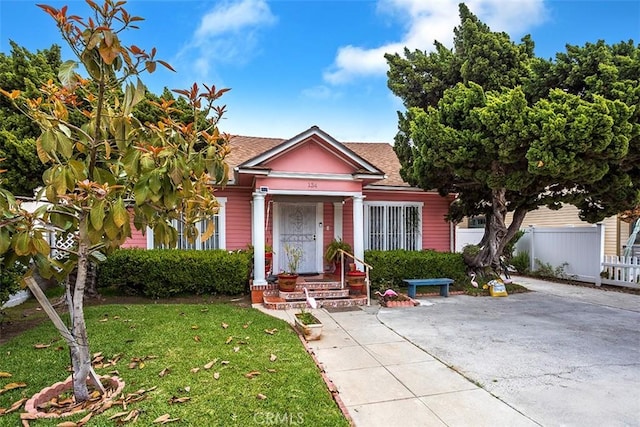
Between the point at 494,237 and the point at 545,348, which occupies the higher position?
the point at 494,237

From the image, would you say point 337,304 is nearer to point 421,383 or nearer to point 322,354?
point 322,354

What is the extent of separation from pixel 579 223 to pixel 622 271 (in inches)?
202

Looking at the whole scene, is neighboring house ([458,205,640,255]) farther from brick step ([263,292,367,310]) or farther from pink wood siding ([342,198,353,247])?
brick step ([263,292,367,310])

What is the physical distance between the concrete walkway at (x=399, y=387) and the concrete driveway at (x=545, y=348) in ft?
0.80

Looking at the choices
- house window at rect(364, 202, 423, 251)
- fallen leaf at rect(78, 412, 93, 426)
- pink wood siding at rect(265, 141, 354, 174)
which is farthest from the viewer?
house window at rect(364, 202, 423, 251)

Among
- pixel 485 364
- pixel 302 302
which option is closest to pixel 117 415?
pixel 485 364

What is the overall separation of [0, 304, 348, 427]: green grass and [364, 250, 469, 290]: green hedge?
3.85 metres

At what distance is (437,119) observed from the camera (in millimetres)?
8852

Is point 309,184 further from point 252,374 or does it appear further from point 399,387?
point 399,387

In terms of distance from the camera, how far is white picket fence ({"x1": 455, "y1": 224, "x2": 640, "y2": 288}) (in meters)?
10.6

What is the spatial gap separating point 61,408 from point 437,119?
28.2ft

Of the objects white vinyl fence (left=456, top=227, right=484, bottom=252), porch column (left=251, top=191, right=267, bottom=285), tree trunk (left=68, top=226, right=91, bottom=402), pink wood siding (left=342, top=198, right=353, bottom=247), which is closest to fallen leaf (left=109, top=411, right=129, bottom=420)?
tree trunk (left=68, top=226, right=91, bottom=402)

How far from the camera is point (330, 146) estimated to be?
923 cm

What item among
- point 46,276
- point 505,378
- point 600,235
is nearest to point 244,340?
point 46,276
